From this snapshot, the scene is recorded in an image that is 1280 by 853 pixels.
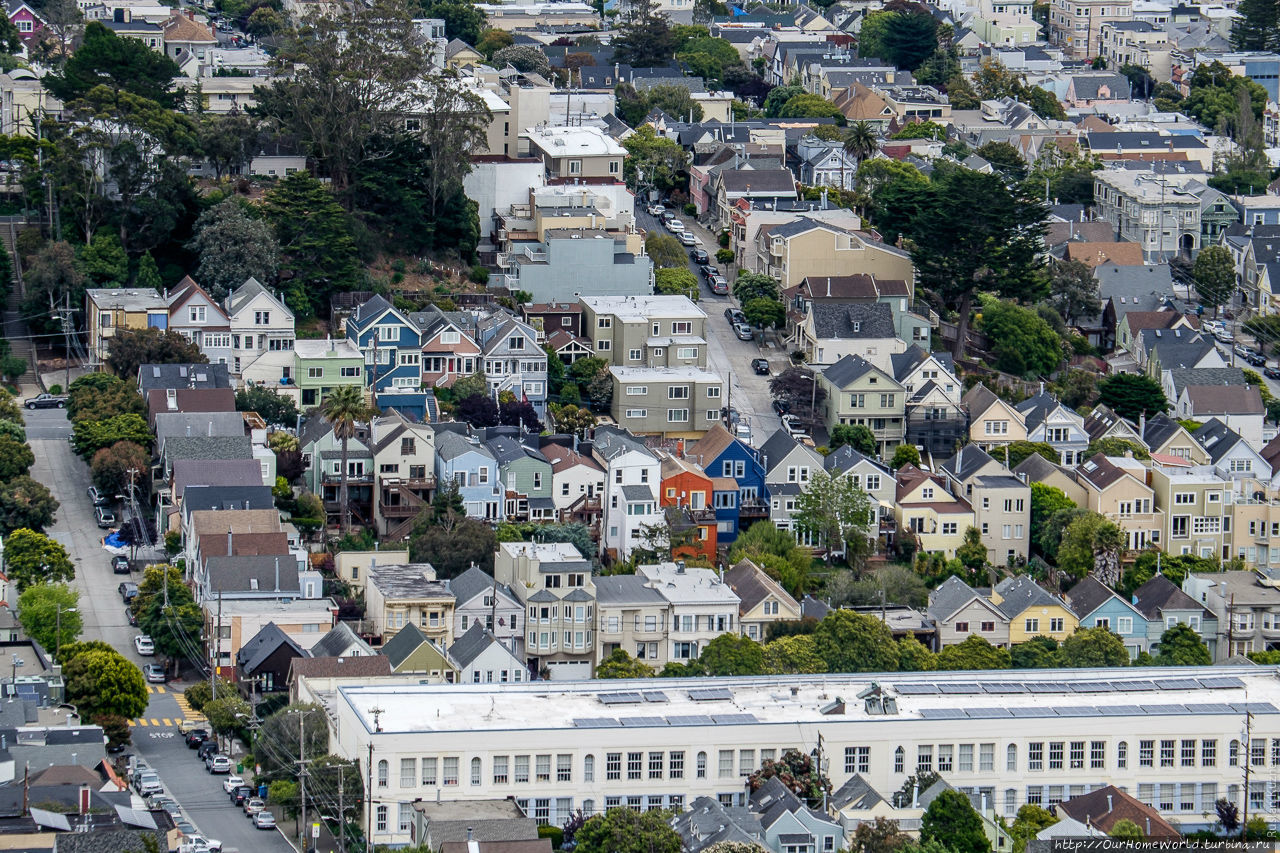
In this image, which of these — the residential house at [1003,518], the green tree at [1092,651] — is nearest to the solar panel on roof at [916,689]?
the green tree at [1092,651]

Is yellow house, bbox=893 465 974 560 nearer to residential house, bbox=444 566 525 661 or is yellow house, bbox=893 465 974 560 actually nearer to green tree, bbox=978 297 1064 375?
residential house, bbox=444 566 525 661

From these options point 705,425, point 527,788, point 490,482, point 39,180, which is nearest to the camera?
point 527,788

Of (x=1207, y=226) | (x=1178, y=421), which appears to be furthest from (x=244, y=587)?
(x=1207, y=226)

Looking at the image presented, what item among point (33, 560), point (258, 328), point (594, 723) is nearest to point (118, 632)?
point (33, 560)

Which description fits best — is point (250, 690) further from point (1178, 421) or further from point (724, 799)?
point (1178, 421)

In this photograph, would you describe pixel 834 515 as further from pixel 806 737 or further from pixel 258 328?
pixel 258 328

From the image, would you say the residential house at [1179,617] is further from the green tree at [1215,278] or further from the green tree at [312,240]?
the green tree at [1215,278]

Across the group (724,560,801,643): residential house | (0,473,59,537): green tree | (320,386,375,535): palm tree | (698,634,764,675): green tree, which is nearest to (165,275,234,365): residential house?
(320,386,375,535): palm tree
